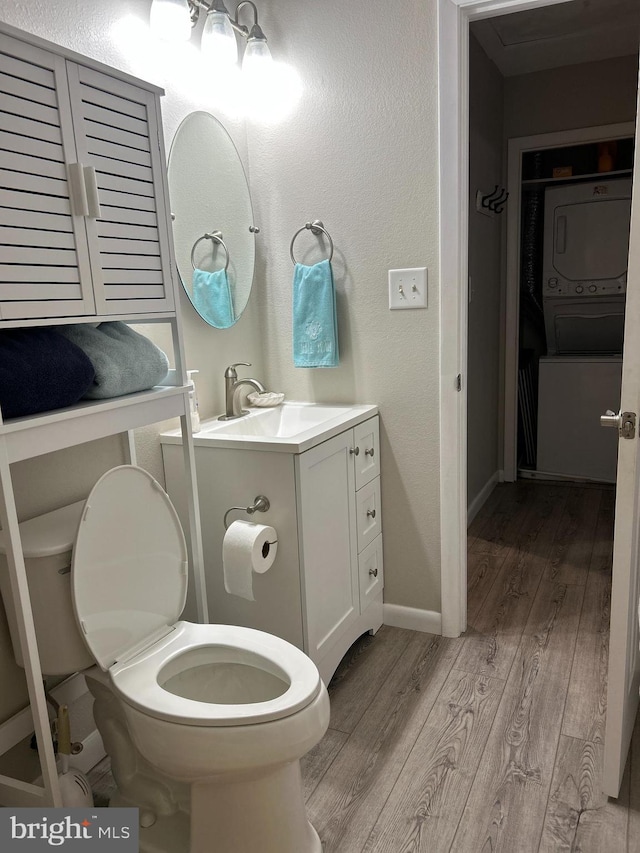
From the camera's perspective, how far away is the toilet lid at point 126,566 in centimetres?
142

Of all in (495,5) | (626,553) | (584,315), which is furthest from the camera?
(584,315)

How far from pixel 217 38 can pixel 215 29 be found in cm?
2

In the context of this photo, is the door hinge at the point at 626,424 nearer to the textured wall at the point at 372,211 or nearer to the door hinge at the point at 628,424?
the door hinge at the point at 628,424

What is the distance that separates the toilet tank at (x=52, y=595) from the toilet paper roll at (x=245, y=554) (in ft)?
1.49

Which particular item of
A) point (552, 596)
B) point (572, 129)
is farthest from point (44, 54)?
point (572, 129)

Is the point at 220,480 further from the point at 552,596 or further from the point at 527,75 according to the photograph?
the point at 527,75

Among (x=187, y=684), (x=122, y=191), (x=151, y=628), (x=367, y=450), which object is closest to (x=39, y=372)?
(x=122, y=191)

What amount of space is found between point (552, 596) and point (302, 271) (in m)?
1.65

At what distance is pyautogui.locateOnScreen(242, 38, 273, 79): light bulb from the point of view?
214cm

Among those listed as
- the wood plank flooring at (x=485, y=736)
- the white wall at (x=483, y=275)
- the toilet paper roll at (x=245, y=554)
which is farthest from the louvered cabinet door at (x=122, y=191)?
the white wall at (x=483, y=275)

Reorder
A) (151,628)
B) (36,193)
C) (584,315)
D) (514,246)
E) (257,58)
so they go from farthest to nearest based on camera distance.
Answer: (584,315) < (514,246) < (257,58) < (151,628) < (36,193)

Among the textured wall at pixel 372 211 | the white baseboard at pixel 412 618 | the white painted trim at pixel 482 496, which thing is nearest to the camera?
the textured wall at pixel 372 211

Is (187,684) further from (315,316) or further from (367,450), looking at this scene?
(315,316)

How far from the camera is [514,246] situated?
3.89 metres
